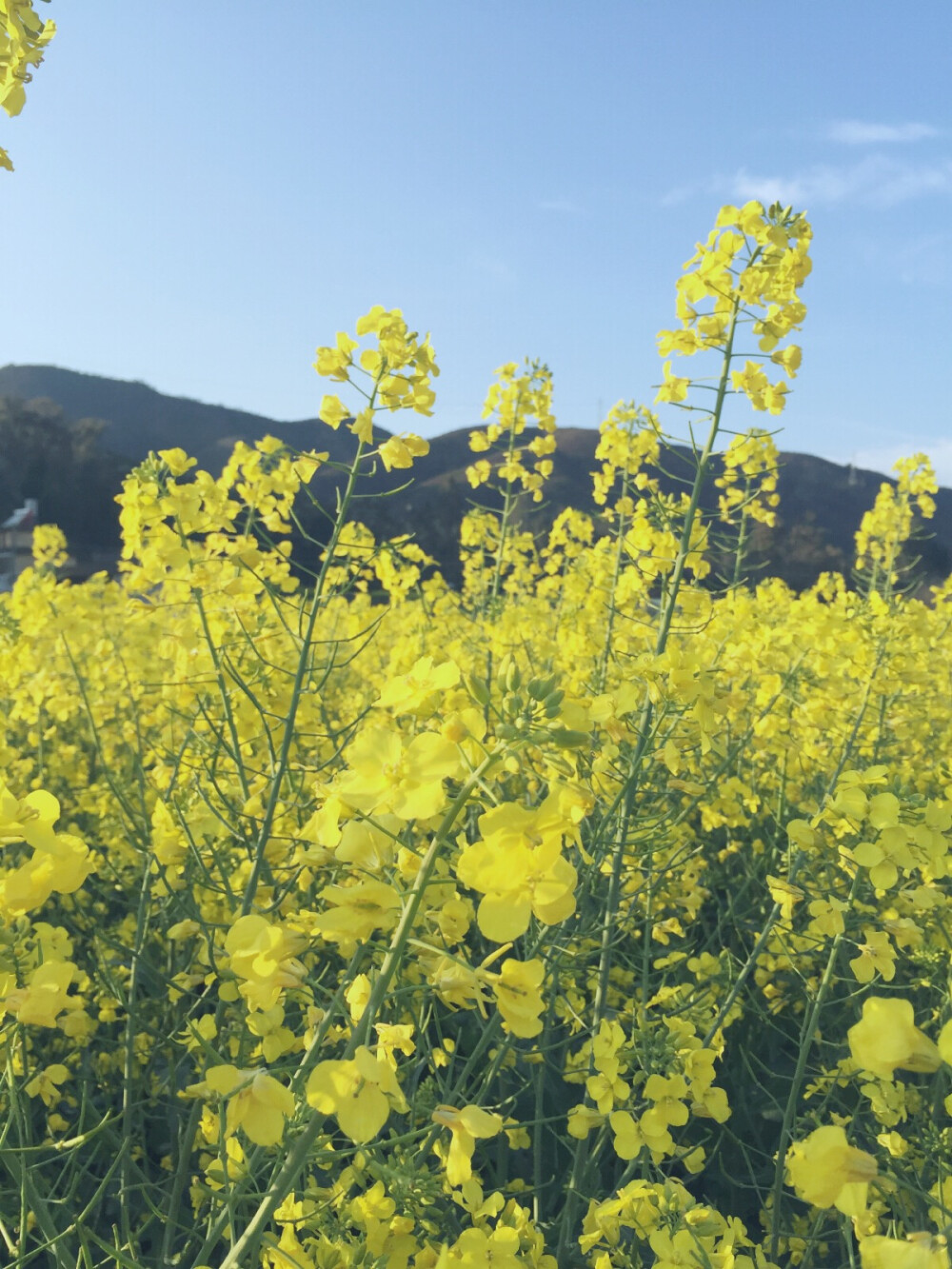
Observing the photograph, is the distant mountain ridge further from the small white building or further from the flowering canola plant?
the flowering canola plant

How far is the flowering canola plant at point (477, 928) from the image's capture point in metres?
1.01

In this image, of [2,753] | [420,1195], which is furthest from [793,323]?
[2,753]

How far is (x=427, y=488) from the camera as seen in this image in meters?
29.4

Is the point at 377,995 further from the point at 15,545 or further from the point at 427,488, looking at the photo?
the point at 427,488

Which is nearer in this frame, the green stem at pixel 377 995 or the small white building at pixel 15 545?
the green stem at pixel 377 995

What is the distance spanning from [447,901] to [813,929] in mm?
1130

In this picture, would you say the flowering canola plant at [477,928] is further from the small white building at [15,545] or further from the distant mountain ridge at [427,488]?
the small white building at [15,545]

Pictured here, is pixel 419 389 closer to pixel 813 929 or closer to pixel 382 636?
pixel 813 929

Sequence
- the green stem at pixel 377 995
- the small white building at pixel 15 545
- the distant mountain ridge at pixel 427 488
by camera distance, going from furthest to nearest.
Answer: the small white building at pixel 15 545, the distant mountain ridge at pixel 427 488, the green stem at pixel 377 995

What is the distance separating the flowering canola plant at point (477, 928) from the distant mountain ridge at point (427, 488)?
38.9ft

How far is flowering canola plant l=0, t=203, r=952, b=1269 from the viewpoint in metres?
1.01

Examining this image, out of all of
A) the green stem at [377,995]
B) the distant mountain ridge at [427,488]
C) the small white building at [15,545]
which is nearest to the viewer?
the green stem at [377,995]

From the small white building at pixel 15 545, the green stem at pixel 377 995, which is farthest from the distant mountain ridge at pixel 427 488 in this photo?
the green stem at pixel 377 995

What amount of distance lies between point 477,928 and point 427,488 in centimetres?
2743
